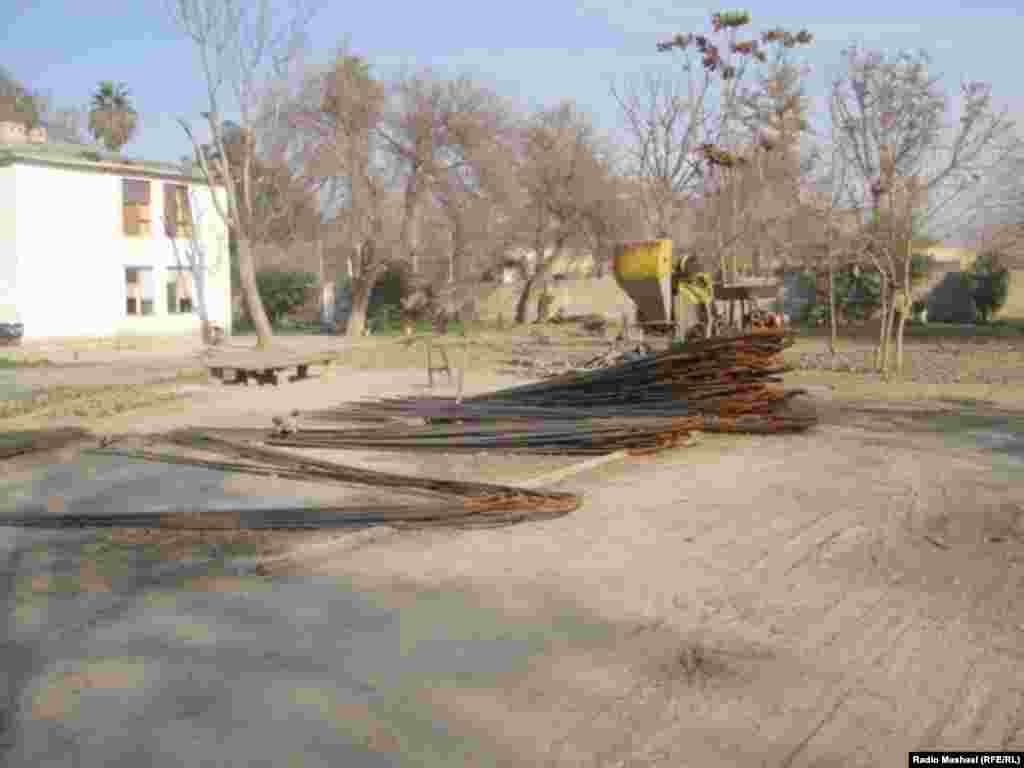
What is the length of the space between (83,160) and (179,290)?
5.34 meters

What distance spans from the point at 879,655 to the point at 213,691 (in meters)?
3.04

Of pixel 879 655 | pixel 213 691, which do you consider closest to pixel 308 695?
pixel 213 691

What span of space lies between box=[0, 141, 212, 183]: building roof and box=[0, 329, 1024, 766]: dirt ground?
74.4 feet

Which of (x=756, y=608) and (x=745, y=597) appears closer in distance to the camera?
(x=756, y=608)

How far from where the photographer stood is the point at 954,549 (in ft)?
22.1

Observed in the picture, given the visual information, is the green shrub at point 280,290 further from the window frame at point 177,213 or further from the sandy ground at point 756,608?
the sandy ground at point 756,608

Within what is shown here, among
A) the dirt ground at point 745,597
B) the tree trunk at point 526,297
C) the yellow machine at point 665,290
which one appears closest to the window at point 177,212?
the tree trunk at point 526,297

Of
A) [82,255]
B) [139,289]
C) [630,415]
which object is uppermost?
[82,255]

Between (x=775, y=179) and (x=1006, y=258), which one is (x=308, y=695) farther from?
(x=1006, y=258)

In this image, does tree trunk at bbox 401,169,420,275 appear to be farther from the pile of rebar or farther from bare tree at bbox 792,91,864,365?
the pile of rebar

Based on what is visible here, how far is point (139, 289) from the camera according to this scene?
3262 cm

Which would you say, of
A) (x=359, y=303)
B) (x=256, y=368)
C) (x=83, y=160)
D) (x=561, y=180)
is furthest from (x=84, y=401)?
(x=561, y=180)

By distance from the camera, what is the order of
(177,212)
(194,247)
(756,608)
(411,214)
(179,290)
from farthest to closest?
(411,214)
(194,247)
(179,290)
(177,212)
(756,608)

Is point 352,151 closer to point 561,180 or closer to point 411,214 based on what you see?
point 411,214
